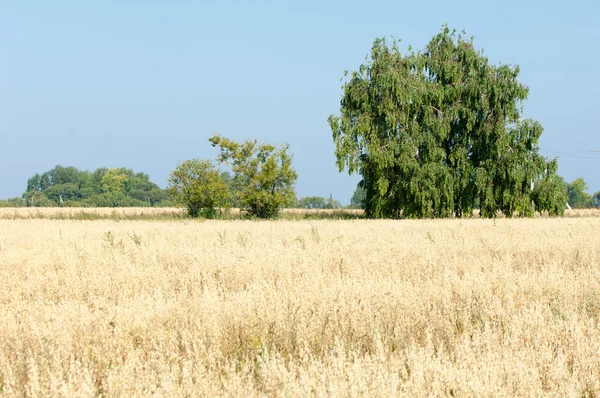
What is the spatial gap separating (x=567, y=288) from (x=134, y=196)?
140 m

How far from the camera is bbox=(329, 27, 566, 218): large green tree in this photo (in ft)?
123

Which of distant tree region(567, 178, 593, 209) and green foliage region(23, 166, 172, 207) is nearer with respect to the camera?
green foliage region(23, 166, 172, 207)

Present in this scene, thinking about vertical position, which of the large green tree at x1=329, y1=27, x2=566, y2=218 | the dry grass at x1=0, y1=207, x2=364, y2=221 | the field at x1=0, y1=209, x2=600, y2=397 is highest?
the large green tree at x1=329, y1=27, x2=566, y2=218

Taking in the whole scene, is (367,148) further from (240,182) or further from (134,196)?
(134,196)

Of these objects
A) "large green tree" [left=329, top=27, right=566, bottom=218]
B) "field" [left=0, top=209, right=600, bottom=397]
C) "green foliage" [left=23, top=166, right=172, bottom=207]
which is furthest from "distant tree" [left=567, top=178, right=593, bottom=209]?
"field" [left=0, top=209, right=600, bottom=397]

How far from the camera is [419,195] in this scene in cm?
3712

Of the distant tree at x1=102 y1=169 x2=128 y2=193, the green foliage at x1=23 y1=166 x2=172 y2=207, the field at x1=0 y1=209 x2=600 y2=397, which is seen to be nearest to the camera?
the field at x1=0 y1=209 x2=600 y2=397

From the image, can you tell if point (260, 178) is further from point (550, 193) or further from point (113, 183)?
point (113, 183)

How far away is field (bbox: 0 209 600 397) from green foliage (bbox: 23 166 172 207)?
368 feet

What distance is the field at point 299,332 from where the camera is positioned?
164 inches

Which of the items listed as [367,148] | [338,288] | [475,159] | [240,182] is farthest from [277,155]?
[338,288]

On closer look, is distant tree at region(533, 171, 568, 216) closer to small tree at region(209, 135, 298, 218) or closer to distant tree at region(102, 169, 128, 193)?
small tree at region(209, 135, 298, 218)

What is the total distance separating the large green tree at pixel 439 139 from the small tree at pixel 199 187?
8.99m

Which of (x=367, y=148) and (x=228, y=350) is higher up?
(x=367, y=148)
